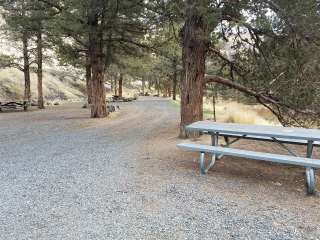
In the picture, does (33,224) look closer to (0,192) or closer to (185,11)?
(0,192)

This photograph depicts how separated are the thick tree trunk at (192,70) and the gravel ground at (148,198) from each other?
1675 millimetres

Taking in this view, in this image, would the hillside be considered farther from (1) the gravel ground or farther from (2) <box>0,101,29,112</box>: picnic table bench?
(1) the gravel ground

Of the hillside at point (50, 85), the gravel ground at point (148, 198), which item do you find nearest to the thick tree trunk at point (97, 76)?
the gravel ground at point (148, 198)

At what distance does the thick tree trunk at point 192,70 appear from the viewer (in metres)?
8.30

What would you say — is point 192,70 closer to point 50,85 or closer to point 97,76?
point 97,76

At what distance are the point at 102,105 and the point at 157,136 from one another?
283 inches

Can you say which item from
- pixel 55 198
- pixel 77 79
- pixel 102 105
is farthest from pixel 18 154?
pixel 77 79

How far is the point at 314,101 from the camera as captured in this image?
743cm

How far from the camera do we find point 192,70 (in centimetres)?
845

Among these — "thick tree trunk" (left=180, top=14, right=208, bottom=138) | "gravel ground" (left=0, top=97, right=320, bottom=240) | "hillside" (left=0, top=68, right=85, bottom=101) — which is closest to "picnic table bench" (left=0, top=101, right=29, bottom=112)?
"hillside" (left=0, top=68, right=85, bottom=101)

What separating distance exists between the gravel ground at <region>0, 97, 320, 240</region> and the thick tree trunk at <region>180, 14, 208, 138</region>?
1.67 meters

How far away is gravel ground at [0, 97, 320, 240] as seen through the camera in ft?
11.3

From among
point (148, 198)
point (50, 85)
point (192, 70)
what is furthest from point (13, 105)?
point (148, 198)

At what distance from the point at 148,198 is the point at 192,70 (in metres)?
4.73
